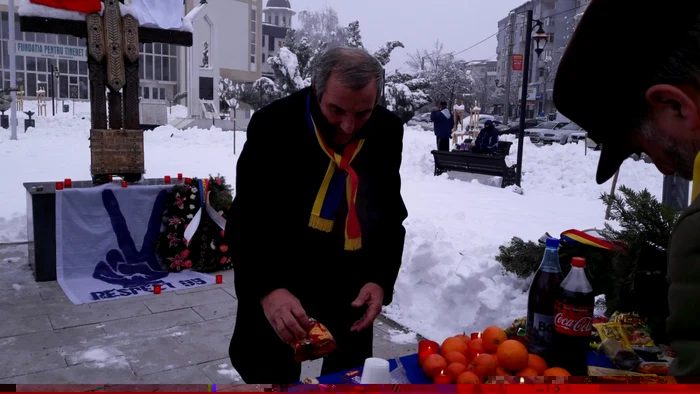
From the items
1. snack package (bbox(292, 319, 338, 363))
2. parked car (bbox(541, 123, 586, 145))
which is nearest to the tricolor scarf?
snack package (bbox(292, 319, 338, 363))

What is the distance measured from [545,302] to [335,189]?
911mm

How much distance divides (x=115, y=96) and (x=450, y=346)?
18.3 ft

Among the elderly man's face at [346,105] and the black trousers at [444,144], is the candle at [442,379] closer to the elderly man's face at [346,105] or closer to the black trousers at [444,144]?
the elderly man's face at [346,105]

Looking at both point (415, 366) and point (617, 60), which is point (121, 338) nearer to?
point (415, 366)

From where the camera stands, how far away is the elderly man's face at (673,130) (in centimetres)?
95

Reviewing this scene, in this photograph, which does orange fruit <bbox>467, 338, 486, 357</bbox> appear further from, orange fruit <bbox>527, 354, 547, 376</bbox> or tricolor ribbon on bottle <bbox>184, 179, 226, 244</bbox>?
tricolor ribbon on bottle <bbox>184, 179, 226, 244</bbox>

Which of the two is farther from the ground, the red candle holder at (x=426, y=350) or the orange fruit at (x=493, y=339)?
the orange fruit at (x=493, y=339)

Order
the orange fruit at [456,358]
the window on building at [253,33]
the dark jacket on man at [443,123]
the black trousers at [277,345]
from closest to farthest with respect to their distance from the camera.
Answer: the orange fruit at [456,358]
the black trousers at [277,345]
the dark jacket on man at [443,123]
the window on building at [253,33]

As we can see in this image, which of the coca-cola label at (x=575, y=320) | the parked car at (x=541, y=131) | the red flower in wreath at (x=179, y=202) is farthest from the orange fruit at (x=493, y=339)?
the parked car at (x=541, y=131)

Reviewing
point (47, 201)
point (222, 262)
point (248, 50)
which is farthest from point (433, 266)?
point (248, 50)

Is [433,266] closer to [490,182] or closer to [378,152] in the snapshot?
[378,152]

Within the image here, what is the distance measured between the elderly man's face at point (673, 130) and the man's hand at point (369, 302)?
137 centimetres

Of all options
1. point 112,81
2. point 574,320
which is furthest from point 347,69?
point 112,81

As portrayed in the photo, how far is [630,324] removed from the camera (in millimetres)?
2305
